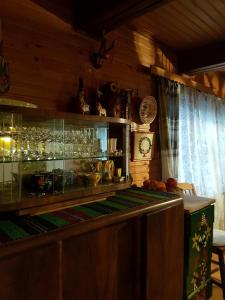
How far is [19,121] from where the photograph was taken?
119 centimetres

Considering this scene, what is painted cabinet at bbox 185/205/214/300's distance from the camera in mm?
1644

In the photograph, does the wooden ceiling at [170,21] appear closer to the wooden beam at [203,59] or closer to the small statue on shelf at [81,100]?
the wooden beam at [203,59]

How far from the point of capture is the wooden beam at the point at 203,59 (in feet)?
8.15

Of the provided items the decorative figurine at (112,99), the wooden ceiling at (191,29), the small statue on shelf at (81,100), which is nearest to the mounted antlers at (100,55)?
the decorative figurine at (112,99)

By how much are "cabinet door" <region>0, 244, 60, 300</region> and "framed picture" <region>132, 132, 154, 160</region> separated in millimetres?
1440

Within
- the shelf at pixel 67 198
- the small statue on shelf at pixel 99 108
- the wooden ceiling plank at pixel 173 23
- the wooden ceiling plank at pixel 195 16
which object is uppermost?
the wooden ceiling plank at pixel 173 23

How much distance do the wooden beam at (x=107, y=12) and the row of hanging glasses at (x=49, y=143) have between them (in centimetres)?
78

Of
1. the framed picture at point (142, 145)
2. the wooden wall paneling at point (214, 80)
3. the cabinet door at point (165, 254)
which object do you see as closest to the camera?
the cabinet door at point (165, 254)

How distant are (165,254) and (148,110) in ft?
4.46

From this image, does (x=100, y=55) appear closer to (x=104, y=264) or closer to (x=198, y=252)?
(x=104, y=264)

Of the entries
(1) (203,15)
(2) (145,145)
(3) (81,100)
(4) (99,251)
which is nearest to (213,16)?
(1) (203,15)

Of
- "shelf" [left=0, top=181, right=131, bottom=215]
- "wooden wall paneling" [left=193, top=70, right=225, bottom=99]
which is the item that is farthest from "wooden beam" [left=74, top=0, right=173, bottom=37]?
"wooden wall paneling" [left=193, top=70, right=225, bottom=99]

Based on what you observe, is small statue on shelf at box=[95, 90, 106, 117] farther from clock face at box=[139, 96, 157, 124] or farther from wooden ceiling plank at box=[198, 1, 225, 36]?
wooden ceiling plank at box=[198, 1, 225, 36]

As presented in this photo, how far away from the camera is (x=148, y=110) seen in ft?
7.74
